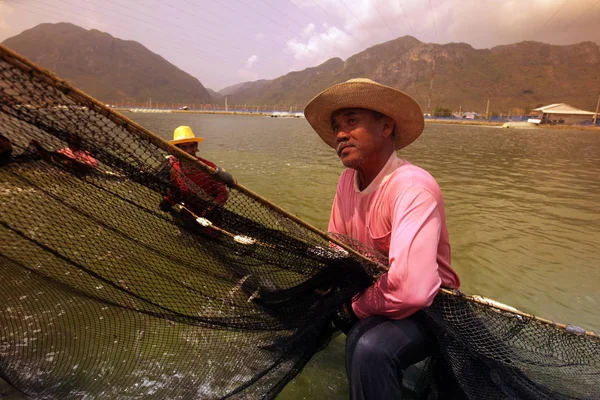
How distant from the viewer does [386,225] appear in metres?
Result: 2.12

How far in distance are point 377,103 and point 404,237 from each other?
905mm

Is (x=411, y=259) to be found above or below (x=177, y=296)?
above

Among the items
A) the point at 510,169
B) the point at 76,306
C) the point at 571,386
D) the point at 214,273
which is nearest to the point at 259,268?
the point at 214,273

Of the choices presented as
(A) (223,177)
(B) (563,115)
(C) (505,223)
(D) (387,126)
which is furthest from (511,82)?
(A) (223,177)

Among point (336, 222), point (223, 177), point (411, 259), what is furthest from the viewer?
point (336, 222)

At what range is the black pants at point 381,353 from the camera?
5.53 ft

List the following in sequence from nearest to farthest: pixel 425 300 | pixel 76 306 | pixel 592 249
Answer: pixel 425 300, pixel 76 306, pixel 592 249

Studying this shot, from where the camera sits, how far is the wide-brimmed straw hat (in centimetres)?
206

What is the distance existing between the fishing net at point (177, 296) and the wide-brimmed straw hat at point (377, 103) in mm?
887

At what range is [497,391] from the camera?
211 cm

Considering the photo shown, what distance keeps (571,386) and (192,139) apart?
5499 mm

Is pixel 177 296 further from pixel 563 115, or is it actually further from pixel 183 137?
pixel 563 115

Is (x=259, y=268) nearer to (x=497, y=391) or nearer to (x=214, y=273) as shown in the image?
(x=214, y=273)

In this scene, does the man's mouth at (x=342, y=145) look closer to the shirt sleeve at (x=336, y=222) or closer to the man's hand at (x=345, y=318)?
the shirt sleeve at (x=336, y=222)
